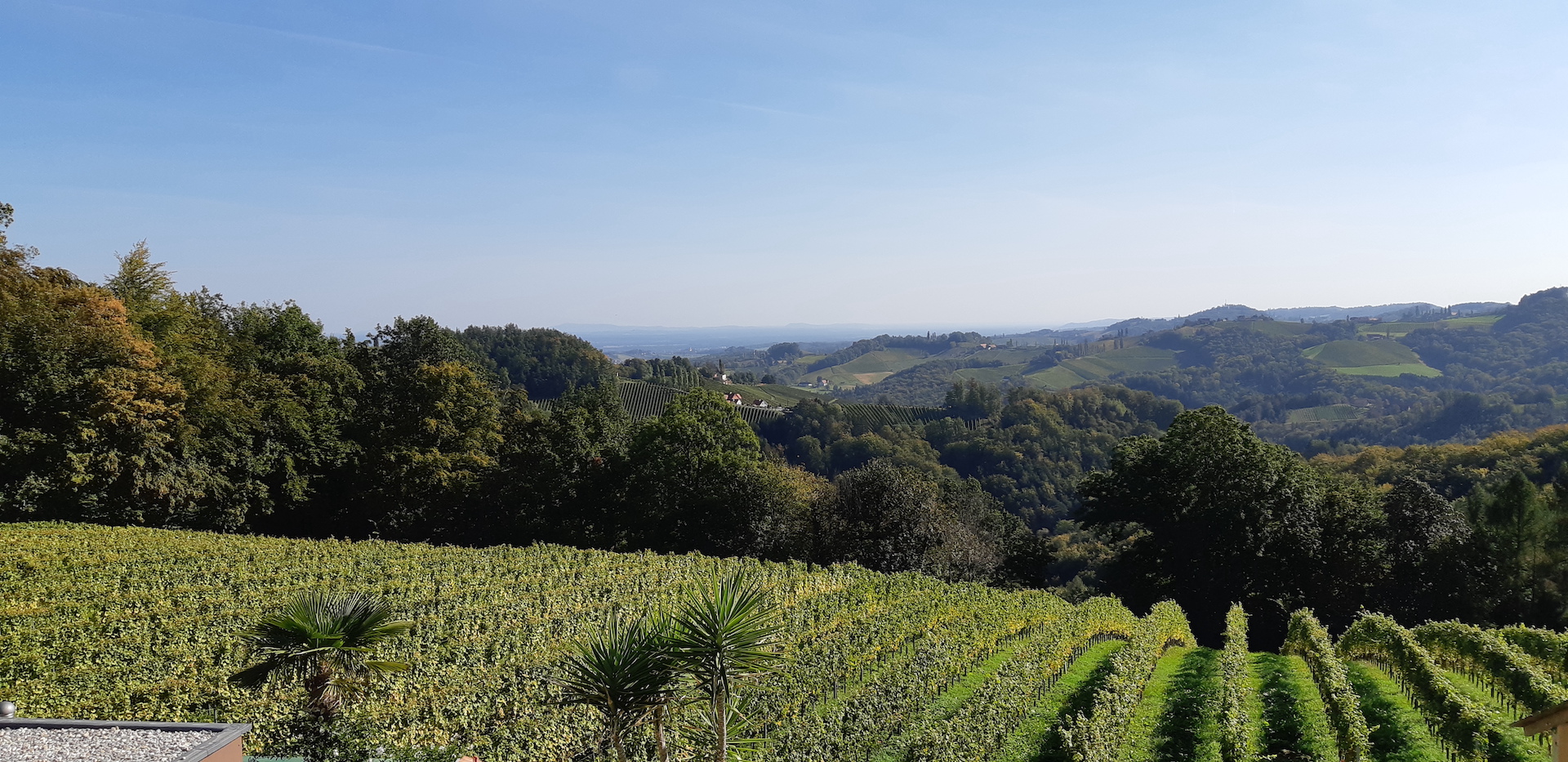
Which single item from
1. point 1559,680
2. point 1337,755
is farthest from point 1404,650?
point 1337,755

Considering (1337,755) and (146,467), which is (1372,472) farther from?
(146,467)

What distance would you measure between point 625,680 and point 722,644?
98 cm

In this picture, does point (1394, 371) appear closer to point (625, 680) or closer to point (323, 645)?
point (625, 680)

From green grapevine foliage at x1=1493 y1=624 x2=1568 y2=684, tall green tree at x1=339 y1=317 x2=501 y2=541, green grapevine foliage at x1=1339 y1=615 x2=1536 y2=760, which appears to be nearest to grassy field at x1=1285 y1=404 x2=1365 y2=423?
green grapevine foliage at x1=1493 y1=624 x2=1568 y2=684

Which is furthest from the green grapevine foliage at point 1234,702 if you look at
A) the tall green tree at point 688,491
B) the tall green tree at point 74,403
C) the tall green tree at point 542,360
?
the tall green tree at point 542,360

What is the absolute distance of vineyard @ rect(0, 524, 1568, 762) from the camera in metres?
10.6

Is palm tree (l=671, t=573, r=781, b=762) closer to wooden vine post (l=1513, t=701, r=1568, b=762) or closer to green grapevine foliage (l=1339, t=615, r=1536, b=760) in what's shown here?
wooden vine post (l=1513, t=701, r=1568, b=762)

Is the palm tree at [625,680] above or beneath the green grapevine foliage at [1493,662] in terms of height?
above

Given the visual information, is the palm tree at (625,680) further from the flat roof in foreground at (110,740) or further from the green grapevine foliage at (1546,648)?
the green grapevine foliage at (1546,648)

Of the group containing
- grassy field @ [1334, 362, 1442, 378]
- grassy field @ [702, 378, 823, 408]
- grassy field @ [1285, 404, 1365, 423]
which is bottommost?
grassy field @ [1285, 404, 1365, 423]

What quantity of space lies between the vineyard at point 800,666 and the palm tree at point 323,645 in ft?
2.82

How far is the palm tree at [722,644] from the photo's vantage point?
289 inches

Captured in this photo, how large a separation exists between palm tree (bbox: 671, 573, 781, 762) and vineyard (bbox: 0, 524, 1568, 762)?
0.74 metres

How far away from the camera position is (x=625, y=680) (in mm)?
7215
